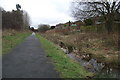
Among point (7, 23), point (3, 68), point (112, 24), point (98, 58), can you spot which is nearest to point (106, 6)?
point (112, 24)

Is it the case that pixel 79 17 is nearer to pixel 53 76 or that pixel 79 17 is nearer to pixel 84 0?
pixel 84 0

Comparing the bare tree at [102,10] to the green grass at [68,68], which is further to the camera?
the bare tree at [102,10]

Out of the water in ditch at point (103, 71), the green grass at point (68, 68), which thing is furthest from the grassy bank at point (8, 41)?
the water in ditch at point (103, 71)

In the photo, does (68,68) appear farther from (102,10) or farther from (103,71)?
(102,10)

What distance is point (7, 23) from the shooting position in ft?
136

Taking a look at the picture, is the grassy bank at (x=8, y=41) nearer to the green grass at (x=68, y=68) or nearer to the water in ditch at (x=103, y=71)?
the green grass at (x=68, y=68)

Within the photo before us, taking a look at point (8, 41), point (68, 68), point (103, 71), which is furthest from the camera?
point (8, 41)

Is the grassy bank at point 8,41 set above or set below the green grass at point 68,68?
above

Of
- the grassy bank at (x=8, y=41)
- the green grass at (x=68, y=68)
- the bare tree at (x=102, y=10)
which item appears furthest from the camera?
the bare tree at (x=102, y=10)


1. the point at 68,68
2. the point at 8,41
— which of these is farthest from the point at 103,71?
the point at 8,41

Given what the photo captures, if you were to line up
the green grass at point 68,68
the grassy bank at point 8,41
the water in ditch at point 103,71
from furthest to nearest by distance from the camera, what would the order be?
1. the grassy bank at point 8,41
2. the water in ditch at point 103,71
3. the green grass at point 68,68

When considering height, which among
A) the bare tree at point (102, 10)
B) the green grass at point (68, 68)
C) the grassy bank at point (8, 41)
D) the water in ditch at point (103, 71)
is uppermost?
the bare tree at point (102, 10)

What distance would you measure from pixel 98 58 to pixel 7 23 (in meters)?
33.3

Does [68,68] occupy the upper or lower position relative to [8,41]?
lower
